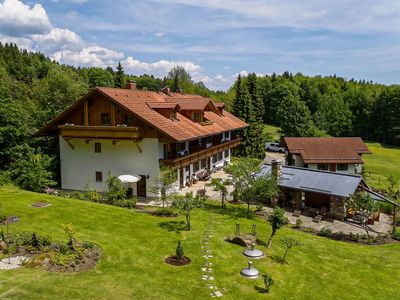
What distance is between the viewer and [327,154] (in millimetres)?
43625

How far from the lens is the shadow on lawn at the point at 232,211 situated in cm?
2754

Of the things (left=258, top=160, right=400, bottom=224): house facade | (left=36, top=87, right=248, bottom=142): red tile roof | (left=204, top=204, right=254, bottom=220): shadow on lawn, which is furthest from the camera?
(left=36, top=87, right=248, bottom=142): red tile roof

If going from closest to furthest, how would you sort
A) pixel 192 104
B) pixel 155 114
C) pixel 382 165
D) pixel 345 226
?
pixel 345 226, pixel 155 114, pixel 192 104, pixel 382 165

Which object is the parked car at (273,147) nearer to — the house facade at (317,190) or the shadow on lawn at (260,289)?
the house facade at (317,190)

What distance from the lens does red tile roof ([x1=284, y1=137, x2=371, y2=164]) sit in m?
43.1

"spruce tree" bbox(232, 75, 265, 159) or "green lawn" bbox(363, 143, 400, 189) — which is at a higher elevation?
"spruce tree" bbox(232, 75, 265, 159)

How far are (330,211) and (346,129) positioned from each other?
237 ft

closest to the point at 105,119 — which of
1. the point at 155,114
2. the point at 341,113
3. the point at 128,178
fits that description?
the point at 155,114

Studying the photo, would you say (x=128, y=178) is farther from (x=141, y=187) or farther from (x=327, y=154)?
(x=327, y=154)


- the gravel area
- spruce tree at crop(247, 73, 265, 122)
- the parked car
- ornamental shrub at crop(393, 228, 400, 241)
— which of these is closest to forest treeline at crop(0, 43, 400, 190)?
spruce tree at crop(247, 73, 265, 122)

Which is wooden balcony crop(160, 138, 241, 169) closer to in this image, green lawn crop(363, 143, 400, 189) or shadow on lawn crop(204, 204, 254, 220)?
shadow on lawn crop(204, 204, 254, 220)

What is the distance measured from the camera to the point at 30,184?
31016 mm

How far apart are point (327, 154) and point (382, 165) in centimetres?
2931

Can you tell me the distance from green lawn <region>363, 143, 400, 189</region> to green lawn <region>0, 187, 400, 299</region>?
28872 millimetres
